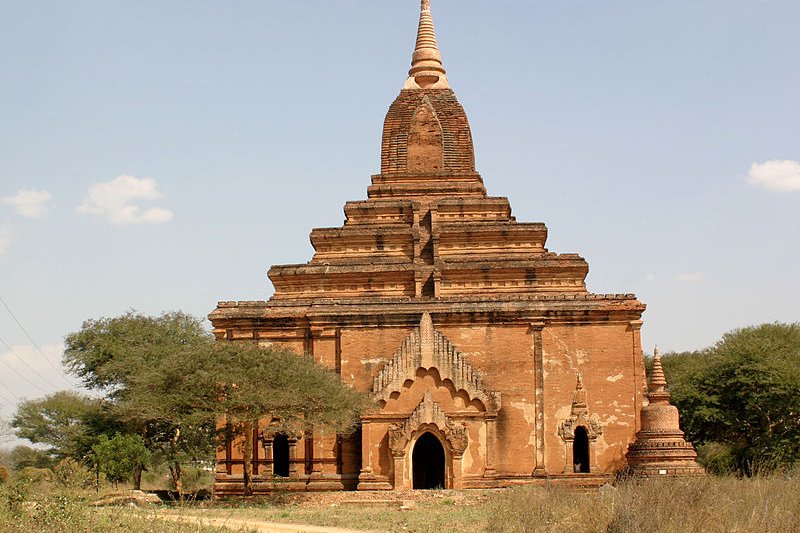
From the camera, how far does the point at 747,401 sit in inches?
1383

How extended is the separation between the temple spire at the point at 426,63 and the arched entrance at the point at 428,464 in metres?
13.1

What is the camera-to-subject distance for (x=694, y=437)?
3800 cm

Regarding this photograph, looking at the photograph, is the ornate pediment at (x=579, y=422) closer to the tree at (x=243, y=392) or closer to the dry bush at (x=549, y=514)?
the tree at (x=243, y=392)

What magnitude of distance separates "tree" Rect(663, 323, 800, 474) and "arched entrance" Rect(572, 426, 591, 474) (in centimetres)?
638

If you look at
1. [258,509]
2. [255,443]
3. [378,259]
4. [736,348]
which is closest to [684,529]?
[258,509]

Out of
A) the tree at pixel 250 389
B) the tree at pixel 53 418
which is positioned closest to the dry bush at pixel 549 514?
the tree at pixel 250 389

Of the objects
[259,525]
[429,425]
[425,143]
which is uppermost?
[425,143]

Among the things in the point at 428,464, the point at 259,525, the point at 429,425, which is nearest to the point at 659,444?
the point at 429,425

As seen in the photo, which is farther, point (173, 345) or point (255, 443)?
point (173, 345)

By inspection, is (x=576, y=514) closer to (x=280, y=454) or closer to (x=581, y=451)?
(x=581, y=451)

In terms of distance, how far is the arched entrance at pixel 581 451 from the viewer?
29.3 m

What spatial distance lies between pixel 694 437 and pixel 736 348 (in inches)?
136

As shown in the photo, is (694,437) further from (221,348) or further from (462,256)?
(221,348)

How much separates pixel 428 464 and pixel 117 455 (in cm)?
883
